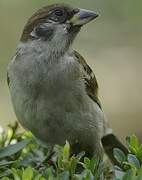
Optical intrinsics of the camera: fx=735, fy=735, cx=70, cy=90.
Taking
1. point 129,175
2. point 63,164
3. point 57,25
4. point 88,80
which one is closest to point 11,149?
point 63,164

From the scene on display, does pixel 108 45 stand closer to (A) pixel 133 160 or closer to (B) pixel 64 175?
(A) pixel 133 160

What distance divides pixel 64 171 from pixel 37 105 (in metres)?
1.30

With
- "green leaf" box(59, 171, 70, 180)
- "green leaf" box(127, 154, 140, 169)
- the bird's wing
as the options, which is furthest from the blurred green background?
"green leaf" box(59, 171, 70, 180)

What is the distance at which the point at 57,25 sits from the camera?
4.68 metres

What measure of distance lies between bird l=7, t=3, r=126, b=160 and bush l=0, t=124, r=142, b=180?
0.33 metres

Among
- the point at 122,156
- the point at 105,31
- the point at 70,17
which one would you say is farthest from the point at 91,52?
the point at 122,156

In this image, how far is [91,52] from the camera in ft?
28.4

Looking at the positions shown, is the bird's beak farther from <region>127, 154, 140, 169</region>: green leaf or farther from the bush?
<region>127, 154, 140, 169</region>: green leaf

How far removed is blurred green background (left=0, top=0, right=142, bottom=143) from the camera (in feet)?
26.3

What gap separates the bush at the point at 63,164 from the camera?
128 inches

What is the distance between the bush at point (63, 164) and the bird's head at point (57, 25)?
69 centimetres

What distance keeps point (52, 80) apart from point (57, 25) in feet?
1.19

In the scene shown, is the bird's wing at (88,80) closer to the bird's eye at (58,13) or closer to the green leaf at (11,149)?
the bird's eye at (58,13)

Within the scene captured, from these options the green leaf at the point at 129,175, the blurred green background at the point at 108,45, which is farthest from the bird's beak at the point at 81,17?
the blurred green background at the point at 108,45
